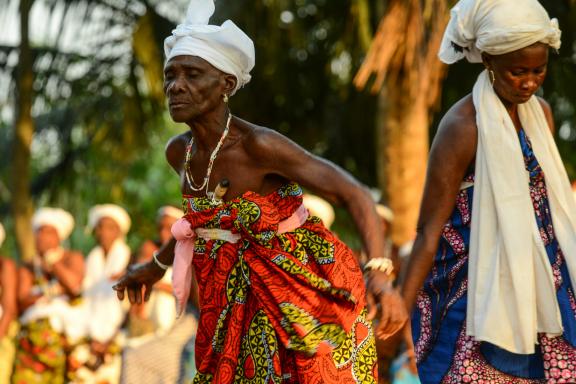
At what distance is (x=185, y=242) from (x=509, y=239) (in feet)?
4.33

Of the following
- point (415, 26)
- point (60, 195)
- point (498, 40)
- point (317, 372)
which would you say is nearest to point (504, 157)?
point (498, 40)

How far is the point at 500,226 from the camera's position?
4297 millimetres

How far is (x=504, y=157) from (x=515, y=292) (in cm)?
52

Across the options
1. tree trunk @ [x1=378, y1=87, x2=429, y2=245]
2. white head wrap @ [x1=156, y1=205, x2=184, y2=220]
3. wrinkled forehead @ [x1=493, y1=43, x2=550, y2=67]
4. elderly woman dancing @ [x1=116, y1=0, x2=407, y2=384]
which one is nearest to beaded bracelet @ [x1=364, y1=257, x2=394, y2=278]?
elderly woman dancing @ [x1=116, y1=0, x2=407, y2=384]

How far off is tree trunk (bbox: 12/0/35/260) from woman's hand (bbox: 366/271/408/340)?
8.53 meters

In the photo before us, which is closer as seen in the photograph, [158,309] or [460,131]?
[460,131]

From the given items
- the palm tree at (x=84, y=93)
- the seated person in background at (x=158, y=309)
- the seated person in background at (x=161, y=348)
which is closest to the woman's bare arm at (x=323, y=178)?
the seated person in background at (x=161, y=348)

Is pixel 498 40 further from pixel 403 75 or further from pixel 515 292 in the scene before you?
pixel 403 75

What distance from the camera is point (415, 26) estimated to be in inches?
363

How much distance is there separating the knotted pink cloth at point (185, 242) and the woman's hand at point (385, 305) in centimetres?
49

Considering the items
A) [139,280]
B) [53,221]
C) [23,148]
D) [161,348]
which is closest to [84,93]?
[23,148]

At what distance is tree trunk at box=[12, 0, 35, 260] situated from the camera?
12070 mm

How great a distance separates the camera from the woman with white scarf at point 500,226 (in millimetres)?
4230

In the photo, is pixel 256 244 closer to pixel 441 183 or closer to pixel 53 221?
pixel 441 183
